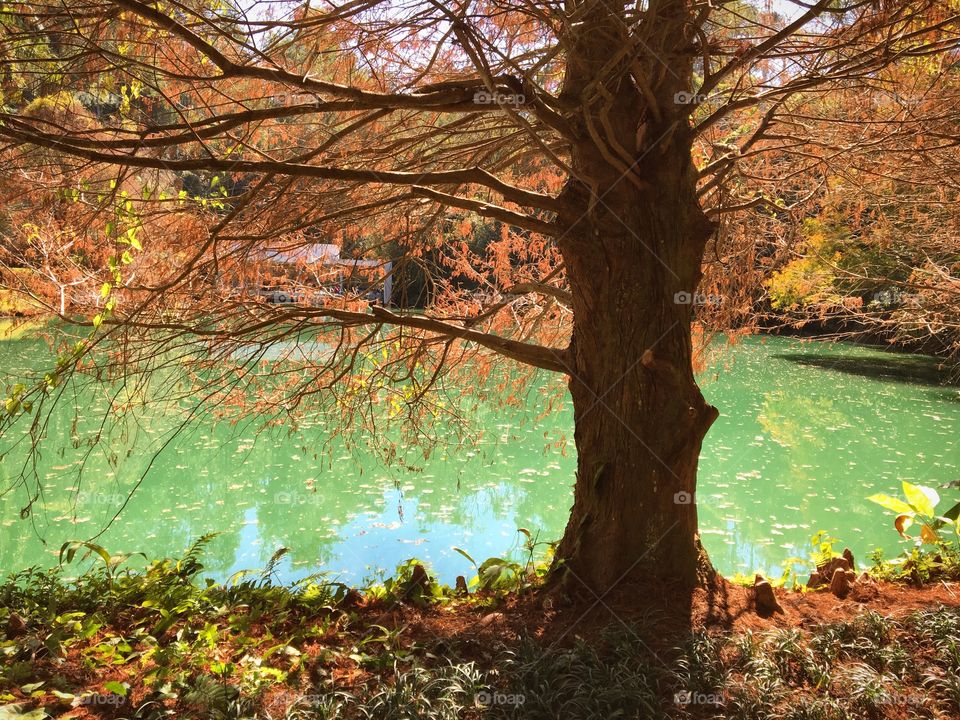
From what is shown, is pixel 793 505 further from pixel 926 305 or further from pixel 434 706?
pixel 434 706

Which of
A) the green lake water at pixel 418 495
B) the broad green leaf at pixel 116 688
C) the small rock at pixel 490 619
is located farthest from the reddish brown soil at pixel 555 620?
the green lake water at pixel 418 495

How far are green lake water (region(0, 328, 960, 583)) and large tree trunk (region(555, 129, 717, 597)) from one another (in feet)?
4.63

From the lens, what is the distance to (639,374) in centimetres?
347

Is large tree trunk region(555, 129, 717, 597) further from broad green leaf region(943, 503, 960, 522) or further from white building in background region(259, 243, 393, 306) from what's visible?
broad green leaf region(943, 503, 960, 522)

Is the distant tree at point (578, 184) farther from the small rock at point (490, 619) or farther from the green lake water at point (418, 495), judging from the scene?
the green lake water at point (418, 495)

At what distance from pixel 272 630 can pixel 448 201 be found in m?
2.24

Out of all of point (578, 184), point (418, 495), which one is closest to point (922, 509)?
point (578, 184)

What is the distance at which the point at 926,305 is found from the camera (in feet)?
22.5

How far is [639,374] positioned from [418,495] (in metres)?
4.93

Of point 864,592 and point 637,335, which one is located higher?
point 637,335

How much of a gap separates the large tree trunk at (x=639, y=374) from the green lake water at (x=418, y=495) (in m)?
1.41

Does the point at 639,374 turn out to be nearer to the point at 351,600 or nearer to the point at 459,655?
the point at 459,655

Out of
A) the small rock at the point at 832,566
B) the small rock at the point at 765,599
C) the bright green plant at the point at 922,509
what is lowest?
the small rock at the point at 832,566

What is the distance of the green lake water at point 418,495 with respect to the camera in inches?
253
